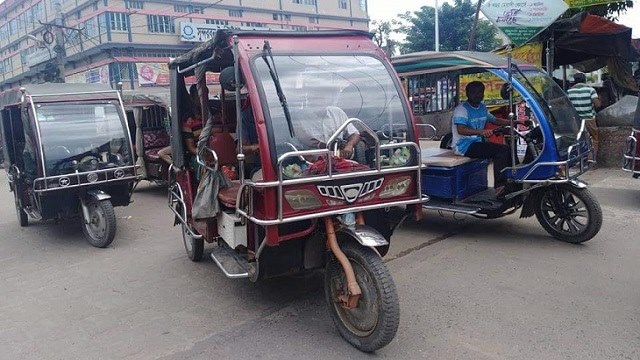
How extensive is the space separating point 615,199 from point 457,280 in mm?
4025

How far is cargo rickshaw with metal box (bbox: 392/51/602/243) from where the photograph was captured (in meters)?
5.20

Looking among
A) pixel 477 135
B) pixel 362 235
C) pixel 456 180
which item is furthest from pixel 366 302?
pixel 477 135

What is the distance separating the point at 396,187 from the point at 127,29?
3977 cm

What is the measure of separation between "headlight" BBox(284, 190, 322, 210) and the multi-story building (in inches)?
1171

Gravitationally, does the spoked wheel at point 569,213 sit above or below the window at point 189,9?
below

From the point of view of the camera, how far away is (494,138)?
7.02m

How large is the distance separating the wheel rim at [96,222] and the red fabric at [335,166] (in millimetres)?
3887

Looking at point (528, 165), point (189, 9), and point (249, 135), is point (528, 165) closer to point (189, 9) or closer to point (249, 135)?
point (249, 135)

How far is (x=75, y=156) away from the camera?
6.57 metres

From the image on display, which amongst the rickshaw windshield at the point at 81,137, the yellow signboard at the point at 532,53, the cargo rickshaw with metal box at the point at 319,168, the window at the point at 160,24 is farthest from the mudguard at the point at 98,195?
the window at the point at 160,24

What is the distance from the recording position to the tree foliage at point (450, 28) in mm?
25953

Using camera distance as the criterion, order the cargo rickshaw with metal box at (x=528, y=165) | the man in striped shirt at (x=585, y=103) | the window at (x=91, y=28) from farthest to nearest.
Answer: the window at (x=91, y=28) < the man in striped shirt at (x=585, y=103) < the cargo rickshaw with metal box at (x=528, y=165)

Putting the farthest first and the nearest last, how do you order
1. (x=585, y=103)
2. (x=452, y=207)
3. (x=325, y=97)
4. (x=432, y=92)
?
(x=585, y=103) < (x=432, y=92) < (x=452, y=207) < (x=325, y=97)

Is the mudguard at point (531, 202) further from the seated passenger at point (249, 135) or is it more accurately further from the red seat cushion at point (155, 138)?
the red seat cushion at point (155, 138)
